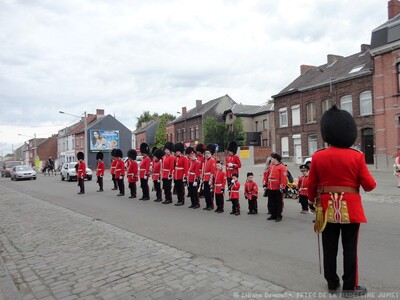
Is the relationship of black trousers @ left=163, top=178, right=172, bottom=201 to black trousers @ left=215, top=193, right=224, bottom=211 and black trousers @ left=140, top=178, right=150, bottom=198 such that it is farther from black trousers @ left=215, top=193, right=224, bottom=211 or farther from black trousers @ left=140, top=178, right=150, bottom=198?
black trousers @ left=215, top=193, right=224, bottom=211

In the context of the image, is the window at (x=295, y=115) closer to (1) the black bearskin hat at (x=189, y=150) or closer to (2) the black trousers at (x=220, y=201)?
(1) the black bearskin hat at (x=189, y=150)

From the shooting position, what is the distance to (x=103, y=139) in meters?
57.9

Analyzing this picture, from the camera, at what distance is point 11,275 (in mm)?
5410

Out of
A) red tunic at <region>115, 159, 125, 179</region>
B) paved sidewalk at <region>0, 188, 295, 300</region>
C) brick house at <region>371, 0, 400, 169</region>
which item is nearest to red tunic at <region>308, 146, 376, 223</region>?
paved sidewalk at <region>0, 188, 295, 300</region>

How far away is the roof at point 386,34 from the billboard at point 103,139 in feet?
137

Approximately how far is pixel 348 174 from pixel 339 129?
55 cm

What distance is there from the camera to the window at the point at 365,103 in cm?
2907

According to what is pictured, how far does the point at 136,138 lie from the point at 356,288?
69056mm

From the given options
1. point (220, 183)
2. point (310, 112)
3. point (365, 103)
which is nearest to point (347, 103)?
point (365, 103)

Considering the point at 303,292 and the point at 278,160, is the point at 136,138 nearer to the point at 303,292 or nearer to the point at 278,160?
the point at 278,160

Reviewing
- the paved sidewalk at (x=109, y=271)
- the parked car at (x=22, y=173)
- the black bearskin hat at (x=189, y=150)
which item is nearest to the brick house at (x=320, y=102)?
the black bearskin hat at (x=189, y=150)

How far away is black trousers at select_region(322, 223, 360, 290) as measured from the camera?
13.6 ft

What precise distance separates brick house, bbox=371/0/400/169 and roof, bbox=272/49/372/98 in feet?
4.97

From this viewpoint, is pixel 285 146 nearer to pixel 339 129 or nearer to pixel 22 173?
pixel 22 173
